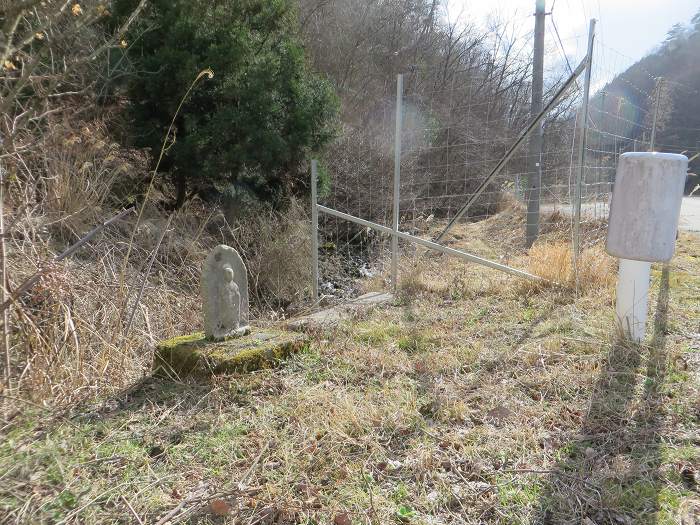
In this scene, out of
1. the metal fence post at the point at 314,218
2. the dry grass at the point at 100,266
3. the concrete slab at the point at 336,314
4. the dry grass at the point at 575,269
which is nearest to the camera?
the dry grass at the point at 100,266

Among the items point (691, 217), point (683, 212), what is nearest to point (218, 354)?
point (691, 217)

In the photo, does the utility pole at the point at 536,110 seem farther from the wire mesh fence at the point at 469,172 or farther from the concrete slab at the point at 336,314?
the concrete slab at the point at 336,314

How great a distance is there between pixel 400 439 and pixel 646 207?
83.9 inches

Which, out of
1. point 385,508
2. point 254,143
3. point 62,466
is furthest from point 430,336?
point 254,143

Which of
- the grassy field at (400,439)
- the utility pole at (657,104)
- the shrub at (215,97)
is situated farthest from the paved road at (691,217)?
the shrub at (215,97)

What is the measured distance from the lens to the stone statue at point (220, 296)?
3494mm

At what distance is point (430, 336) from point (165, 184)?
4.82 meters

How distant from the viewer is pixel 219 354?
332cm

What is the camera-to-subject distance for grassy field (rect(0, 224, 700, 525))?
82.4 inches

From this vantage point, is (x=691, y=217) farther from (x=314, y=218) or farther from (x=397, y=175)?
(x=314, y=218)

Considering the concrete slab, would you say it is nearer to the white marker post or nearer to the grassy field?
the grassy field

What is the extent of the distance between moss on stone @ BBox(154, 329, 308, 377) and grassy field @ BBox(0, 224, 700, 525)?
10 centimetres

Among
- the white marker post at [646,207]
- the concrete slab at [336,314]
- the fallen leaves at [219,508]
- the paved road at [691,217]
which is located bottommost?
the concrete slab at [336,314]

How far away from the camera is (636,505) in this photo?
6.79 feet
